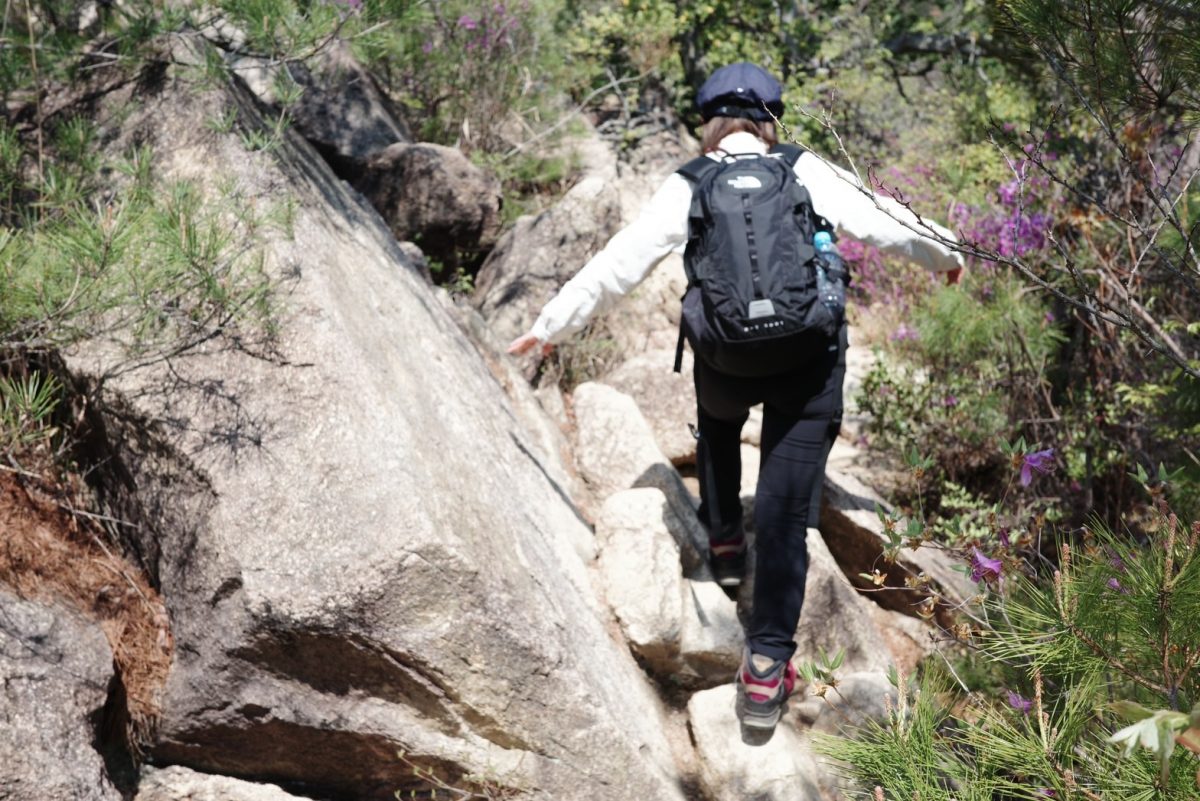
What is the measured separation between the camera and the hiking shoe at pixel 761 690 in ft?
11.4

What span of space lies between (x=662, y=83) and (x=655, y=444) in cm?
472

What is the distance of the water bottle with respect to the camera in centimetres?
325

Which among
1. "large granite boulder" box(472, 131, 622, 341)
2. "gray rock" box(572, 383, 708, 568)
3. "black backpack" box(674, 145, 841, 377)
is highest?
"black backpack" box(674, 145, 841, 377)

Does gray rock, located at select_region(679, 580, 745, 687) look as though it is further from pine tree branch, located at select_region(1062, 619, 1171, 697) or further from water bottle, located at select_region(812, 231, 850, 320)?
pine tree branch, located at select_region(1062, 619, 1171, 697)

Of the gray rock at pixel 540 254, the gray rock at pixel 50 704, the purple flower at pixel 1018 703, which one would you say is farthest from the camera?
the gray rock at pixel 540 254

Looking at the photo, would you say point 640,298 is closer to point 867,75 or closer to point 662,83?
point 662,83

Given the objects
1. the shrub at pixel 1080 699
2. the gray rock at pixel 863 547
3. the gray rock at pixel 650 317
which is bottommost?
the gray rock at pixel 863 547

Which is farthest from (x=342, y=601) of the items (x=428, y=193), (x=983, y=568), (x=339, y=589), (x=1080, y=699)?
(x=428, y=193)

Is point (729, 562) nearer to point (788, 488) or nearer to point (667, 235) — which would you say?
point (788, 488)

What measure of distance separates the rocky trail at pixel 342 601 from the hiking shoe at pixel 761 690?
0.36 ft

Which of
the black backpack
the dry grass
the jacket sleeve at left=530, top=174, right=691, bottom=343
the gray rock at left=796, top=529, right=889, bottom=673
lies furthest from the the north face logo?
the dry grass

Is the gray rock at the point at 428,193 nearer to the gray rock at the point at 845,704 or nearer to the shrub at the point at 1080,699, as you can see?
the gray rock at the point at 845,704

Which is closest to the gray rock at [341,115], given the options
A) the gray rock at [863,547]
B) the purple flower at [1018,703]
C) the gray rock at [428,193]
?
the gray rock at [428,193]

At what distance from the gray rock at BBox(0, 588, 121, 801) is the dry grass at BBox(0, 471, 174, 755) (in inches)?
5.1
